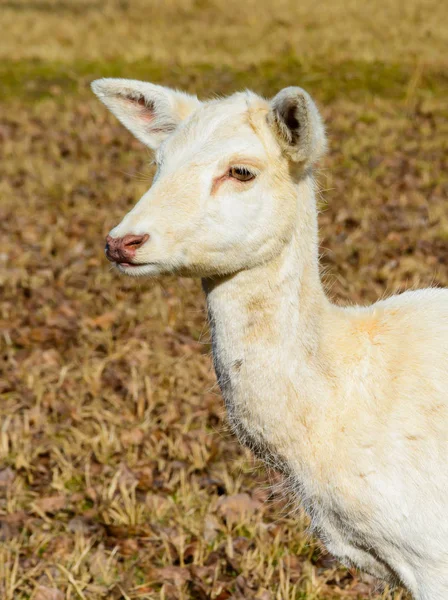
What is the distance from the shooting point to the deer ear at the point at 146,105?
3863mm

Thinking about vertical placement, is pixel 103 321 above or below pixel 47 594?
above

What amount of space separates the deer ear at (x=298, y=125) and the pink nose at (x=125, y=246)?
0.72 metres

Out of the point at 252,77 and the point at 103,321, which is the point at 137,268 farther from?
the point at 252,77

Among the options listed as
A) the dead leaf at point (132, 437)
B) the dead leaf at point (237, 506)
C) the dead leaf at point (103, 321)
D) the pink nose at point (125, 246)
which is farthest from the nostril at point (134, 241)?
the dead leaf at point (103, 321)

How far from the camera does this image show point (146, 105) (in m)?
3.99

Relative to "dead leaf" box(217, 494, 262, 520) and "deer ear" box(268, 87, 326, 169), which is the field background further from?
"deer ear" box(268, 87, 326, 169)

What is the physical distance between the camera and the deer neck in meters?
3.44

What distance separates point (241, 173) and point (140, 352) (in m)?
3.72

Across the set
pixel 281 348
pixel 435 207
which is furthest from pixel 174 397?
pixel 435 207

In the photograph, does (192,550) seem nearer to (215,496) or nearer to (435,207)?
(215,496)

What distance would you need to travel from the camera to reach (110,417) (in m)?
5.97

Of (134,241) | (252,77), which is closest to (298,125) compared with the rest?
(134,241)

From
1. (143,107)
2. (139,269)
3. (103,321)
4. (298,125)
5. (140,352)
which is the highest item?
(143,107)

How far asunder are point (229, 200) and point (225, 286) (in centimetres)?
36
